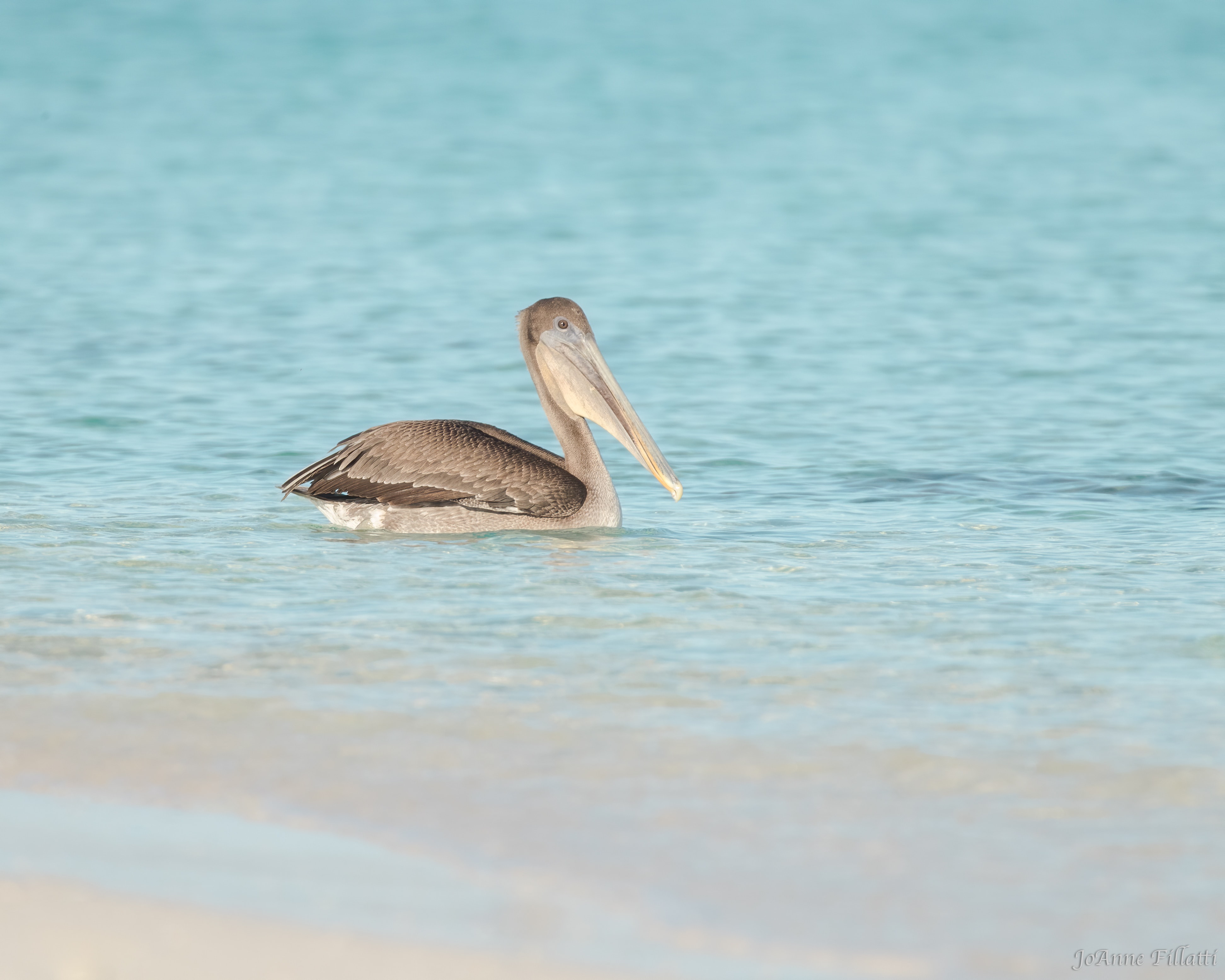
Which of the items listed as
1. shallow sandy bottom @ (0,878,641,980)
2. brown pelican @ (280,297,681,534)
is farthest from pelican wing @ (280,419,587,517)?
shallow sandy bottom @ (0,878,641,980)

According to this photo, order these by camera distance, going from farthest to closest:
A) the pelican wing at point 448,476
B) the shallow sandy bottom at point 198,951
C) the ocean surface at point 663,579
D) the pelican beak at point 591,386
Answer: the pelican beak at point 591,386 < the pelican wing at point 448,476 < the ocean surface at point 663,579 < the shallow sandy bottom at point 198,951

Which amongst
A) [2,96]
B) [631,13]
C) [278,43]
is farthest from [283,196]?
[631,13]

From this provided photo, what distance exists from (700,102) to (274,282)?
15821 millimetres

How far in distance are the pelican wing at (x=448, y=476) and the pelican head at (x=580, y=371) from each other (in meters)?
0.29

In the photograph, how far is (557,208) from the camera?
18.3 metres

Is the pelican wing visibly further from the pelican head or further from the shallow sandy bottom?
the shallow sandy bottom

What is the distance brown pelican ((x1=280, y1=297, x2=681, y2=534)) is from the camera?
6852 millimetres

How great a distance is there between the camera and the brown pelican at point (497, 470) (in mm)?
6852

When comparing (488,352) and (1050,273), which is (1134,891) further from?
(1050,273)

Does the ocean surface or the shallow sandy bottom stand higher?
the shallow sandy bottom

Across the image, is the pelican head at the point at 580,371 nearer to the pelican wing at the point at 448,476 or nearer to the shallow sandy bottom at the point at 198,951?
the pelican wing at the point at 448,476
